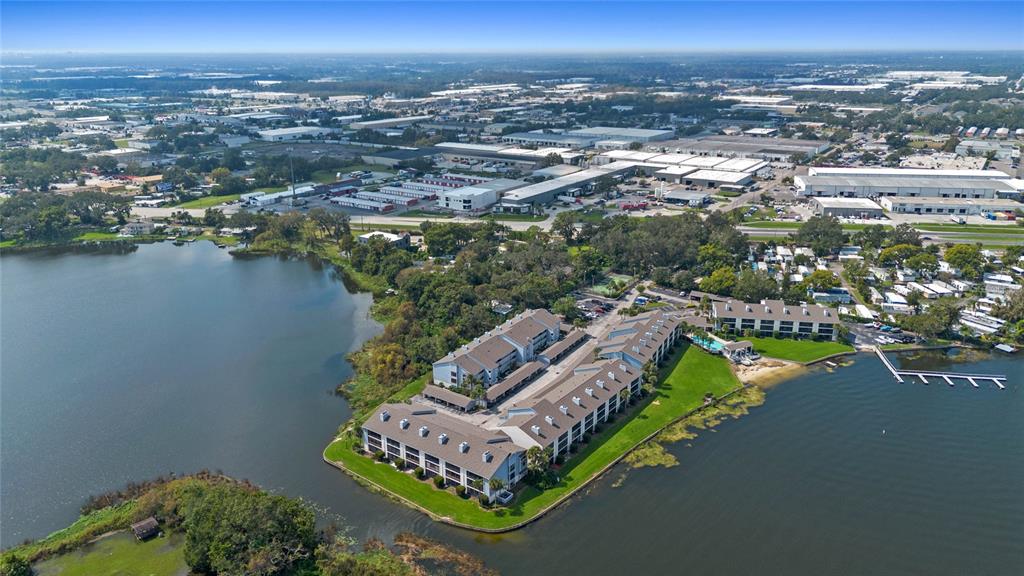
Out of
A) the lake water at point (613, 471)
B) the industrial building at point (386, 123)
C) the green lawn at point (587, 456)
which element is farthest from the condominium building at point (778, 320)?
the industrial building at point (386, 123)

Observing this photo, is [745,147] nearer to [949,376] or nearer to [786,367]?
[949,376]

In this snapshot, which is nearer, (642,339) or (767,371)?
(642,339)

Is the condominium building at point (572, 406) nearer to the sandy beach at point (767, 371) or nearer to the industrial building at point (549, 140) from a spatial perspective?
the sandy beach at point (767, 371)

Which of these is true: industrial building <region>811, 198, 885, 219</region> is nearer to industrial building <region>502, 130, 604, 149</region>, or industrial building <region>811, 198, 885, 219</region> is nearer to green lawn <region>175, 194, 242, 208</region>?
industrial building <region>502, 130, 604, 149</region>

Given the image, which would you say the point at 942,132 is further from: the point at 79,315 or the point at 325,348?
the point at 79,315

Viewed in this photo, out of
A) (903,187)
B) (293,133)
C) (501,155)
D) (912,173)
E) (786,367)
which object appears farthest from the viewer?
(293,133)

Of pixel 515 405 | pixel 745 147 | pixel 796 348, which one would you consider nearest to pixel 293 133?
pixel 745 147

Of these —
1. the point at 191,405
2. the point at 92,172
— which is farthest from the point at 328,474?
the point at 92,172
